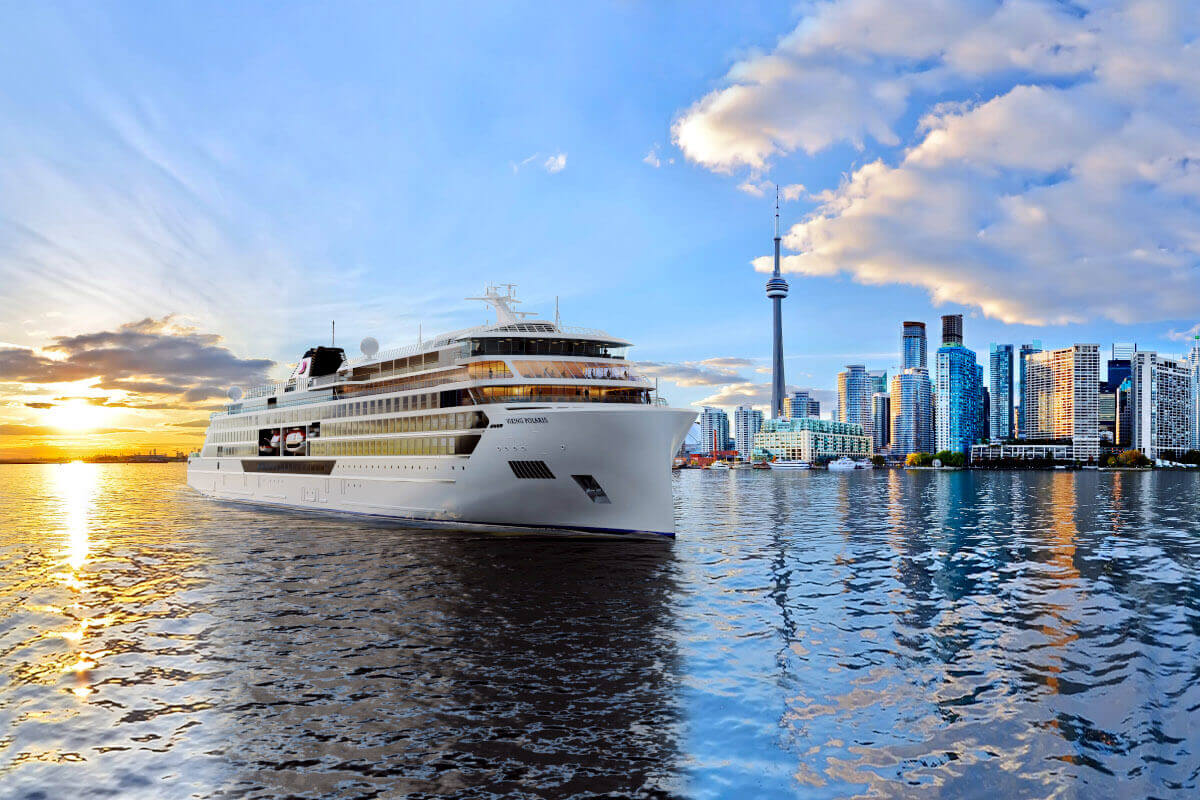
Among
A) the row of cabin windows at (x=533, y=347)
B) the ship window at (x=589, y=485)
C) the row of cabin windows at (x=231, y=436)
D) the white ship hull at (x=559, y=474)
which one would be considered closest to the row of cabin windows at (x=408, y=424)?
the white ship hull at (x=559, y=474)

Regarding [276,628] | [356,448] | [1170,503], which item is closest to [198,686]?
[276,628]

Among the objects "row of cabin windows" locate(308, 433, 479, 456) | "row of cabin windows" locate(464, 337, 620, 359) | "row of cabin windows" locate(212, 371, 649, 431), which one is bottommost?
"row of cabin windows" locate(308, 433, 479, 456)

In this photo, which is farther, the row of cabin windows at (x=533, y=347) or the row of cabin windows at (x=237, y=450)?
the row of cabin windows at (x=237, y=450)

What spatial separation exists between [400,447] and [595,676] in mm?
30714

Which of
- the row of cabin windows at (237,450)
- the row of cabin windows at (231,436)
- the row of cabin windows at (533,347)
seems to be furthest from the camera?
the row of cabin windows at (231,436)

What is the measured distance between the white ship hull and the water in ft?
9.46

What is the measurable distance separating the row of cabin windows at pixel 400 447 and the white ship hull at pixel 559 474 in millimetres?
438

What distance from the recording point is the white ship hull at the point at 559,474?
107 feet

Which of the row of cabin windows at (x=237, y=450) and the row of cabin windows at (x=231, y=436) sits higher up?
the row of cabin windows at (x=231, y=436)

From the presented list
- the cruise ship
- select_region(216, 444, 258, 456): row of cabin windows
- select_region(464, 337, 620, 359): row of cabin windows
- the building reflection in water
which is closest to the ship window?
the cruise ship

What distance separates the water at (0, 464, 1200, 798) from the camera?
36.0 ft

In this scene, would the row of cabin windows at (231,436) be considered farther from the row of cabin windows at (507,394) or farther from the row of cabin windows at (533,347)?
the row of cabin windows at (533,347)

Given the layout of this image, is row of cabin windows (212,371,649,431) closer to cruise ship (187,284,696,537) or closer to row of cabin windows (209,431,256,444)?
cruise ship (187,284,696,537)

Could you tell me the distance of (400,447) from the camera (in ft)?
141
